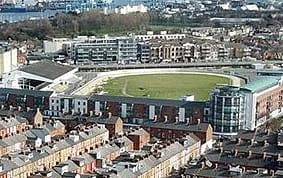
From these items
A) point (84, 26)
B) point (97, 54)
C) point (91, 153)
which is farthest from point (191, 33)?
point (91, 153)

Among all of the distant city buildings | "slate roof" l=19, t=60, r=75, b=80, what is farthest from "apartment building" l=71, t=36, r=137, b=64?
"slate roof" l=19, t=60, r=75, b=80

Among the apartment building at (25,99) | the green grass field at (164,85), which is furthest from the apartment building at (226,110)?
the apartment building at (25,99)

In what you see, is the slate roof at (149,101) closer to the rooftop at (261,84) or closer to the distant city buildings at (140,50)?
the rooftop at (261,84)

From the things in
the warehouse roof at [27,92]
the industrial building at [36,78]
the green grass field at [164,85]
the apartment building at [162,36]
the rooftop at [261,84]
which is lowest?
the green grass field at [164,85]

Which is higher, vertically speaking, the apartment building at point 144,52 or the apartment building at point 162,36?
the apartment building at point 162,36

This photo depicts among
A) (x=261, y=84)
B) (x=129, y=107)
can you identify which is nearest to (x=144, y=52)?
(x=261, y=84)

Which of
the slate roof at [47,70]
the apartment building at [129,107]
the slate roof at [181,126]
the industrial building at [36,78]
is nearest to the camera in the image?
the slate roof at [181,126]

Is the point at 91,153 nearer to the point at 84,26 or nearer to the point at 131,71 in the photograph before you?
the point at 131,71

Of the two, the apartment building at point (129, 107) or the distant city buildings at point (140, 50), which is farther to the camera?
the distant city buildings at point (140, 50)
